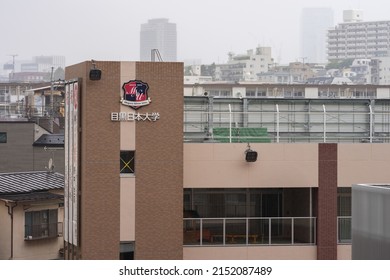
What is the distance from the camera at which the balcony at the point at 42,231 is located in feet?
63.2

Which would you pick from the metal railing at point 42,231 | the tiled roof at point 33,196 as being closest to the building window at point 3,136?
the tiled roof at point 33,196

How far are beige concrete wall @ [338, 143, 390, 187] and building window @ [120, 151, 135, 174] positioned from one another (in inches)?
114

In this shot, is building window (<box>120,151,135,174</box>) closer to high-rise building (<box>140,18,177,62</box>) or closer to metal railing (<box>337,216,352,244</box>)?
metal railing (<box>337,216,352,244</box>)

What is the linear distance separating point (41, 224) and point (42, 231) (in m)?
0.15

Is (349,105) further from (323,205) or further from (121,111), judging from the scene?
(121,111)

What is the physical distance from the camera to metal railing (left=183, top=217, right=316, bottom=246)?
45.0 ft

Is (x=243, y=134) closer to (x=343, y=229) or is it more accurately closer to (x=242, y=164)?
(x=242, y=164)

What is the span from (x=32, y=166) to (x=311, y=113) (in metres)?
12.4

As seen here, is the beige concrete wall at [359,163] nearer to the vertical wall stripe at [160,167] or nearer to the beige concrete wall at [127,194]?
the vertical wall stripe at [160,167]

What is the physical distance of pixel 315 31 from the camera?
450ft

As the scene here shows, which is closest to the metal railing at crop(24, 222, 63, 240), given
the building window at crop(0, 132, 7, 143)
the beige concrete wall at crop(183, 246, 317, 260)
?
the beige concrete wall at crop(183, 246, 317, 260)

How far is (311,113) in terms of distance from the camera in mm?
16625

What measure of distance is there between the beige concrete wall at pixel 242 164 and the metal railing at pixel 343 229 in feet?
2.82

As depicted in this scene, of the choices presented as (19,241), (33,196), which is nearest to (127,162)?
(19,241)
